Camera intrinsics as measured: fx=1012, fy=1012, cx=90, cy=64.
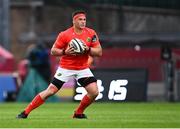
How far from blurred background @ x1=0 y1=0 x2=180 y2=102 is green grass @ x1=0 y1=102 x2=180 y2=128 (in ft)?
11.3

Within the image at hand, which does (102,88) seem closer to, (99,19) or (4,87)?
(4,87)

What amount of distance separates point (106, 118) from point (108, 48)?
17.5 metres

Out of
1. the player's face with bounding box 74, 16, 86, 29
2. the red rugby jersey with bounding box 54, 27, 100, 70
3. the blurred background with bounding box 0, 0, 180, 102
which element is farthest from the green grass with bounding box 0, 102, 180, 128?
the blurred background with bounding box 0, 0, 180, 102

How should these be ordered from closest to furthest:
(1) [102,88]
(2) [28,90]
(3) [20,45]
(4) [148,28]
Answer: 1. (1) [102,88]
2. (2) [28,90]
3. (4) [148,28]
4. (3) [20,45]

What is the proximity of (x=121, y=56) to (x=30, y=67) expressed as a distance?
124 inches

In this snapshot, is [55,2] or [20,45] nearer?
[55,2]

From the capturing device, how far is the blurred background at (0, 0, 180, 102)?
2850 cm

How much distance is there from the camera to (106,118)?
19.4m

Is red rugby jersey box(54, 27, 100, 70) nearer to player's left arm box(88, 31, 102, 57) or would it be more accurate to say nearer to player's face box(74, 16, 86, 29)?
player's left arm box(88, 31, 102, 57)

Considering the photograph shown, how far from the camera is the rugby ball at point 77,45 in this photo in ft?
61.4

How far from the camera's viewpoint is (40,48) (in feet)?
104

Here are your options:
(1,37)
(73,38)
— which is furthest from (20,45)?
(73,38)

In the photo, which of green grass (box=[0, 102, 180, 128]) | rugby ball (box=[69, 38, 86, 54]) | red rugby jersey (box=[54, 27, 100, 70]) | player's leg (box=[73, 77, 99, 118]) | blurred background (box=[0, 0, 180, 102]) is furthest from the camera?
blurred background (box=[0, 0, 180, 102])

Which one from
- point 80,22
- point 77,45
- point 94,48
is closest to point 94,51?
point 94,48
